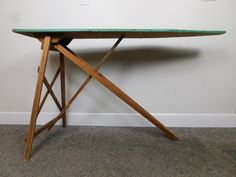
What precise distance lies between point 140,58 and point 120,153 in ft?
2.57

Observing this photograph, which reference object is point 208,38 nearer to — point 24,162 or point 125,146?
point 125,146

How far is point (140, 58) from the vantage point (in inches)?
60.9

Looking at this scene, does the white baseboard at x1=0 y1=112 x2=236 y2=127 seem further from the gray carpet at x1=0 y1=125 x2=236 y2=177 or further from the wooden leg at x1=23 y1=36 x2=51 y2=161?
the wooden leg at x1=23 y1=36 x2=51 y2=161

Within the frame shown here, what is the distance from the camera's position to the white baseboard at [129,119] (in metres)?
1.61

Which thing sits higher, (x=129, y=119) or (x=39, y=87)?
(x=39, y=87)

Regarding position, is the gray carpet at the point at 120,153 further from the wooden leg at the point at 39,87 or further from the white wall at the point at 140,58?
the white wall at the point at 140,58

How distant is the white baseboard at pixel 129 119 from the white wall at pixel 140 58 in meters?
0.02

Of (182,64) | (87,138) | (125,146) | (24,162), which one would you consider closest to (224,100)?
(182,64)

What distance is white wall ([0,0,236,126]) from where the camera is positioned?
1.47 metres

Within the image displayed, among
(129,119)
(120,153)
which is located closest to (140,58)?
(129,119)

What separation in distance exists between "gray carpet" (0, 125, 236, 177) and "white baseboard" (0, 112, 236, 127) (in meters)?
0.07

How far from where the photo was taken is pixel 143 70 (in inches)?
61.6

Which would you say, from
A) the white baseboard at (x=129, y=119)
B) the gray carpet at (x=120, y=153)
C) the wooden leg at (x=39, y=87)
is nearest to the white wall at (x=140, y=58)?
the white baseboard at (x=129, y=119)

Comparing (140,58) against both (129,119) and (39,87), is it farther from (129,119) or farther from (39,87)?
(39,87)
